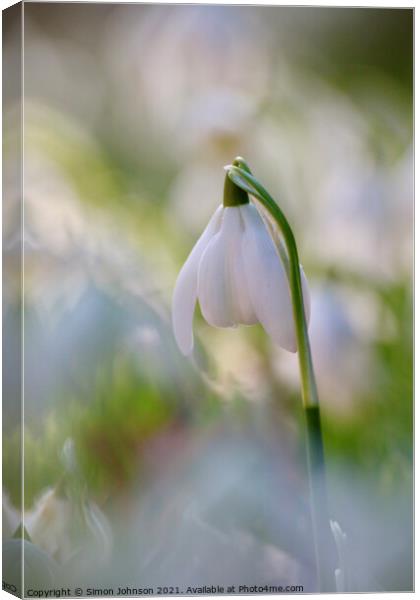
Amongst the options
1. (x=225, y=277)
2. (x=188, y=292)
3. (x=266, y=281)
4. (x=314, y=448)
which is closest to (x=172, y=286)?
(x=188, y=292)

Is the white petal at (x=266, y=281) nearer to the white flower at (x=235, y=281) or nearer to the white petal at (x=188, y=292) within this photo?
the white flower at (x=235, y=281)

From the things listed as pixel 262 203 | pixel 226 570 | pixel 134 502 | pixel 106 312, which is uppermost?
pixel 262 203

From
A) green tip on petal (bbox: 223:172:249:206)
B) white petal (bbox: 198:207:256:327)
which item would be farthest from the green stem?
white petal (bbox: 198:207:256:327)

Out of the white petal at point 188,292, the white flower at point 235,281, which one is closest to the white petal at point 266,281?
the white flower at point 235,281

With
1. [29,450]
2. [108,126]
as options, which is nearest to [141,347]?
[29,450]

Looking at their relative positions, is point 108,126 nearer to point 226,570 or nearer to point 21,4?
point 21,4

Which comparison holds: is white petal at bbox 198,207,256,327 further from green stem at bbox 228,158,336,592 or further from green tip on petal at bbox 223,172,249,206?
green stem at bbox 228,158,336,592
